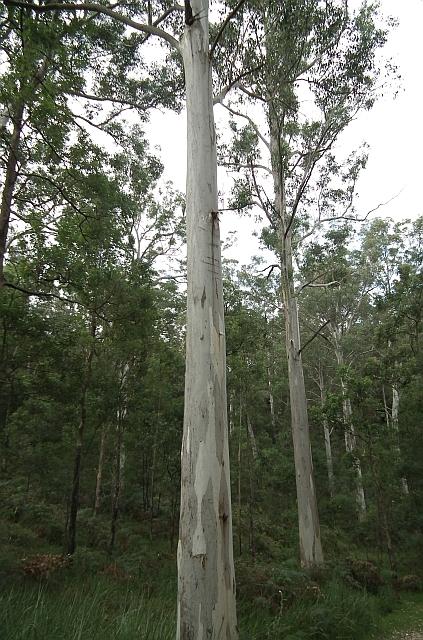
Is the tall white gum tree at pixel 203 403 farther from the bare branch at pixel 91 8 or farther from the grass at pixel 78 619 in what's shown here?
the grass at pixel 78 619

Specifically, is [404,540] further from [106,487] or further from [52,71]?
[52,71]

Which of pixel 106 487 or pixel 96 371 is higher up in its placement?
pixel 96 371

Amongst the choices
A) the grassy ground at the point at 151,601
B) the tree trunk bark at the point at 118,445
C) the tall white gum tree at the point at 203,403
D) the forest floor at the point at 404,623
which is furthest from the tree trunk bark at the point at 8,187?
the forest floor at the point at 404,623

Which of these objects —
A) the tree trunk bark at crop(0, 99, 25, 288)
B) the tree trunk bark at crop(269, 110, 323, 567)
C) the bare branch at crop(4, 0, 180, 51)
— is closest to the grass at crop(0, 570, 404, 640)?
the tree trunk bark at crop(269, 110, 323, 567)

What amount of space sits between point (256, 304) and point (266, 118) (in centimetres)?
993

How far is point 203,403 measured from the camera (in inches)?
105

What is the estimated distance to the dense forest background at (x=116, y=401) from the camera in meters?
4.66

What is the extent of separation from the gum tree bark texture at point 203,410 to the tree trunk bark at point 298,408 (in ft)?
13.0

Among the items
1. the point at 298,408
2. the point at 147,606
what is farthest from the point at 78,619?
the point at 298,408

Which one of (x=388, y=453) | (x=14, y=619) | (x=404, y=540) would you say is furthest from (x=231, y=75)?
(x=404, y=540)

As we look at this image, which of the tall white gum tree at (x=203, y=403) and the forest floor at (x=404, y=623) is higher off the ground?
the tall white gum tree at (x=203, y=403)

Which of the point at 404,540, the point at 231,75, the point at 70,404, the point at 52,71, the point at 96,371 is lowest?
the point at 404,540

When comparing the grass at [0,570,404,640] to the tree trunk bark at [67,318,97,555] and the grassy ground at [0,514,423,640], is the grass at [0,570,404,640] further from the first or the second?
the tree trunk bark at [67,318,97,555]

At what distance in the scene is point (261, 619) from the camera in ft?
13.9
